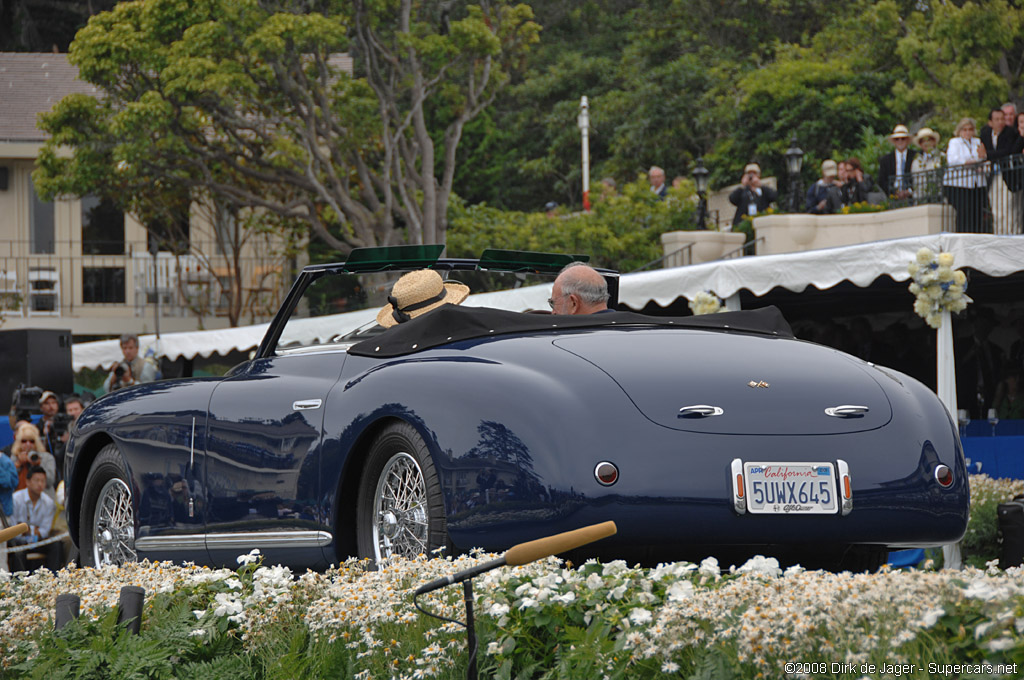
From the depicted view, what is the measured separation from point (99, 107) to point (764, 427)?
23.2 m

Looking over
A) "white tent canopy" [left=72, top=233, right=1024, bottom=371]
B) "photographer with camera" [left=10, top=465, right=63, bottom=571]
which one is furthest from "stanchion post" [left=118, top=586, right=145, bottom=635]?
"photographer with camera" [left=10, top=465, right=63, bottom=571]

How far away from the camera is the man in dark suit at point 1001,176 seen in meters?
14.8

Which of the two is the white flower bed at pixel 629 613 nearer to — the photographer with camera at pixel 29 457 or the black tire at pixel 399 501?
the black tire at pixel 399 501

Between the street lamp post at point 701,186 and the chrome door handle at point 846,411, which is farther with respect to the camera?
the street lamp post at point 701,186

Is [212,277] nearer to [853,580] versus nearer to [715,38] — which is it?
[715,38]

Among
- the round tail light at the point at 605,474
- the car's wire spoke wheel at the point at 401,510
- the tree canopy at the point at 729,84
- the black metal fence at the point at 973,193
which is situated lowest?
the car's wire spoke wheel at the point at 401,510

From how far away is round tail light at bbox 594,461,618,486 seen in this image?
4113 mm

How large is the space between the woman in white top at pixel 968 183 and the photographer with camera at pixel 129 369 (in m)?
9.15

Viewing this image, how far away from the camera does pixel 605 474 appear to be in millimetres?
4121

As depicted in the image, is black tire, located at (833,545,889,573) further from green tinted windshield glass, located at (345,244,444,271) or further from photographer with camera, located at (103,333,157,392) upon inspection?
photographer with camera, located at (103,333,157,392)

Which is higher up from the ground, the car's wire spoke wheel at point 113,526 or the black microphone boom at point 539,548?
the black microphone boom at point 539,548

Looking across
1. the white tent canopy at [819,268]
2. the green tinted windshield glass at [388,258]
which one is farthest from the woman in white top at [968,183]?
the green tinted windshield glass at [388,258]

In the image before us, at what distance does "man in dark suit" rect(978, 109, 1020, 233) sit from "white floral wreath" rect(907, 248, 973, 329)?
4.29 meters

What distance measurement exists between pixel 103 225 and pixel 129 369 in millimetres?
19466
